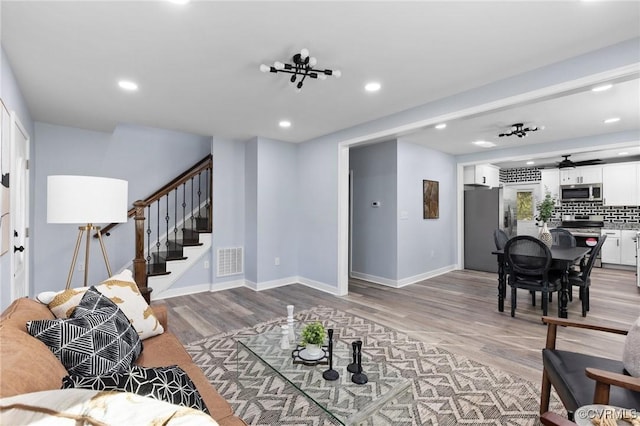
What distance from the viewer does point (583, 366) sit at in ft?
5.38

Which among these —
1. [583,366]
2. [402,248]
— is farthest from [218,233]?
[583,366]

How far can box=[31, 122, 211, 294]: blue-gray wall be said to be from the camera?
13.9ft

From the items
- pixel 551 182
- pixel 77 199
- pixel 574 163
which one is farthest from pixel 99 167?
pixel 574 163

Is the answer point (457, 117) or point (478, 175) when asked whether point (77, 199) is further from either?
point (478, 175)

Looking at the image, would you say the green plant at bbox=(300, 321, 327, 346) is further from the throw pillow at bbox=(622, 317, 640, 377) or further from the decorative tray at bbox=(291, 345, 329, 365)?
the throw pillow at bbox=(622, 317, 640, 377)

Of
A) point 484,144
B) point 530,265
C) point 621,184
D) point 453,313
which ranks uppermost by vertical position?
point 484,144

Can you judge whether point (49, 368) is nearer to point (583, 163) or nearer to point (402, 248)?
point (402, 248)

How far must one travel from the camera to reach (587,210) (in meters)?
7.24

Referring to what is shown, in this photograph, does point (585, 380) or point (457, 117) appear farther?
point (457, 117)

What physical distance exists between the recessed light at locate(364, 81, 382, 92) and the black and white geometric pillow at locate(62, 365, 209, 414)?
2793 mm

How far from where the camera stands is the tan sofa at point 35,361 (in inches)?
33.9

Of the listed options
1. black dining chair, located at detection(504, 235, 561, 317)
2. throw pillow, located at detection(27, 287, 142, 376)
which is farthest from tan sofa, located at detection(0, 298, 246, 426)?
black dining chair, located at detection(504, 235, 561, 317)

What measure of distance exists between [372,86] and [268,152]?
97.1 inches

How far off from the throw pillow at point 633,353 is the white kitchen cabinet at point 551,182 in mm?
7129
